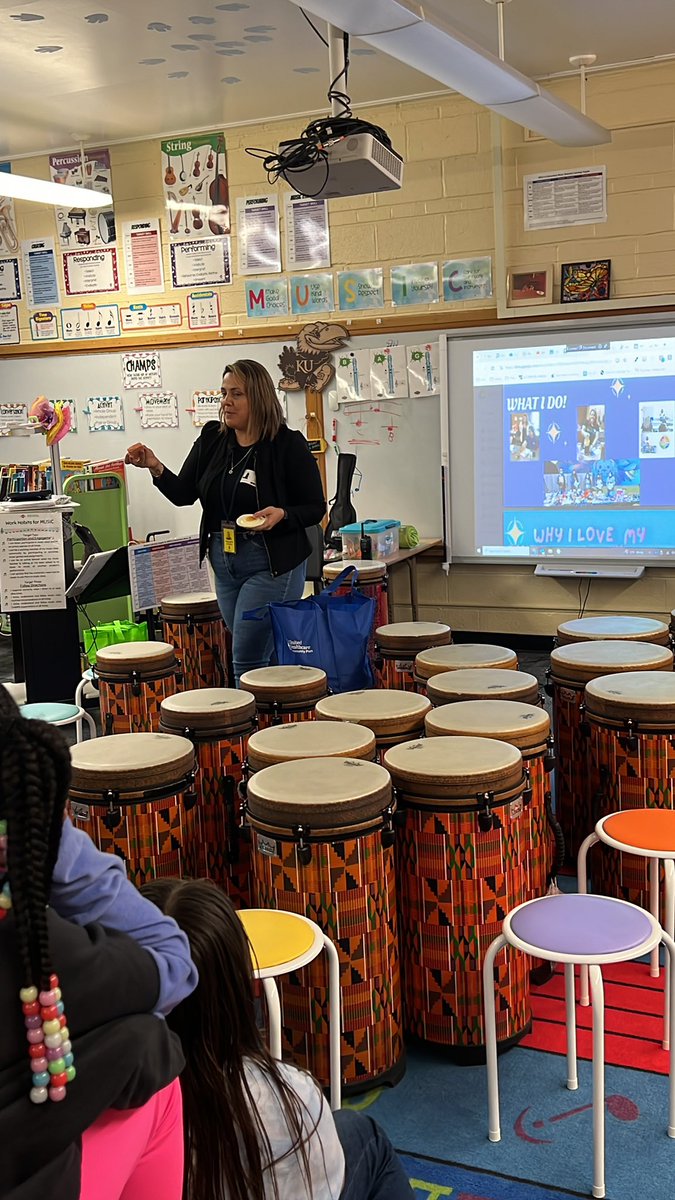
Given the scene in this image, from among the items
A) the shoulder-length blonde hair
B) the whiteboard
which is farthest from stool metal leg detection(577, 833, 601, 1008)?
the whiteboard

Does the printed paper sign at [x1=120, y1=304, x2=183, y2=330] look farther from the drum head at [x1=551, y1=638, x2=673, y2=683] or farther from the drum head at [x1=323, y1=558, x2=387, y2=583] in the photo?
the drum head at [x1=551, y1=638, x2=673, y2=683]

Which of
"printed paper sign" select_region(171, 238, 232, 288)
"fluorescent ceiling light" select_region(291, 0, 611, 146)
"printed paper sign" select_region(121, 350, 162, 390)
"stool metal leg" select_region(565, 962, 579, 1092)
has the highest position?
"fluorescent ceiling light" select_region(291, 0, 611, 146)

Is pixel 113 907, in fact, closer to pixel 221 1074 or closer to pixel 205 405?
pixel 221 1074

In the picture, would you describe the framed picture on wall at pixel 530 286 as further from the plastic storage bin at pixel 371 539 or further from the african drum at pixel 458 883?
the african drum at pixel 458 883

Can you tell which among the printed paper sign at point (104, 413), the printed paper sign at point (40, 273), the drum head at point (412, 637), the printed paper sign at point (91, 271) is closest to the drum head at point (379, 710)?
the drum head at point (412, 637)

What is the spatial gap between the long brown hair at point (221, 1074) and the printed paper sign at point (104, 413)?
21.0 ft

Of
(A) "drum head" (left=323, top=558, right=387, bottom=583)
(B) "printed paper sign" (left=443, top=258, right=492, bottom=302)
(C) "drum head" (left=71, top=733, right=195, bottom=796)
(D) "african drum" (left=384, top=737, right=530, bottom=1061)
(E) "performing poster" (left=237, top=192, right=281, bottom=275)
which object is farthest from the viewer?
(E) "performing poster" (left=237, top=192, right=281, bottom=275)

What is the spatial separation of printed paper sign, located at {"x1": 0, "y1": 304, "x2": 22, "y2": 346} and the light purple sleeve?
23.9 ft

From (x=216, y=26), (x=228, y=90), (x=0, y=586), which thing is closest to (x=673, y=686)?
(x=0, y=586)

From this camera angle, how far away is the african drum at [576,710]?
3.02 m

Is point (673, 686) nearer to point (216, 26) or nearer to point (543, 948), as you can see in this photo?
point (543, 948)

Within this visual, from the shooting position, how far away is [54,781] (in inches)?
33.3

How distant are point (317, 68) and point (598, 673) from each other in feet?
12.9

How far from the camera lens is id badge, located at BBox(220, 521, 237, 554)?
3746mm
